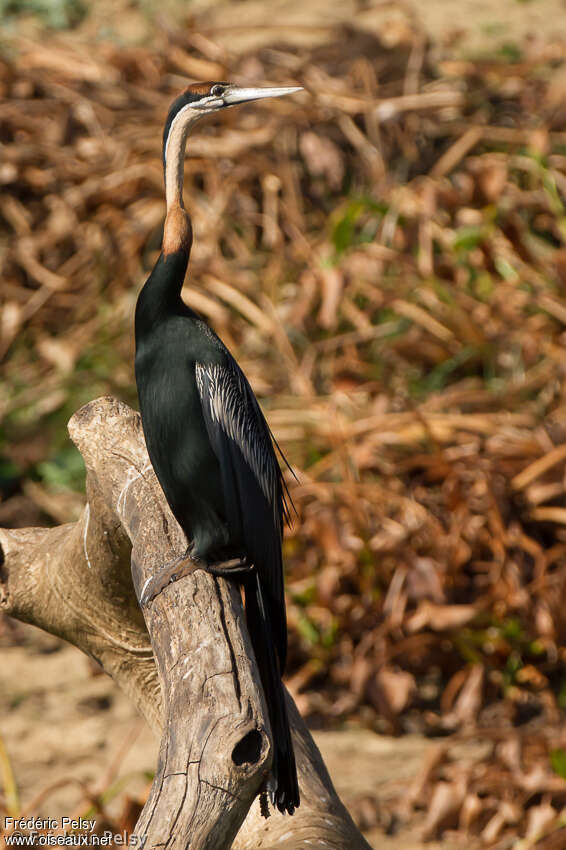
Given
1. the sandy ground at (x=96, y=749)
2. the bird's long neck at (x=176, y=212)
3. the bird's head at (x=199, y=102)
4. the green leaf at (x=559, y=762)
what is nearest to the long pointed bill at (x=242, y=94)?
the bird's head at (x=199, y=102)

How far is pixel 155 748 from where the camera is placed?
3455 millimetres

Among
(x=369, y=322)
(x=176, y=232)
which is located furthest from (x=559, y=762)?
(x=369, y=322)

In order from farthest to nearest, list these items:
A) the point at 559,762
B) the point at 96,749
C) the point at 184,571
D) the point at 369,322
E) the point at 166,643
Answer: the point at 369,322 < the point at 96,749 < the point at 559,762 < the point at 184,571 < the point at 166,643

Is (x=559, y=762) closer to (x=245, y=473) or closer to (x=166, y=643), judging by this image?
(x=245, y=473)

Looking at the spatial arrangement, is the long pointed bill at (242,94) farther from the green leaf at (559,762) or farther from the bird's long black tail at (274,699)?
the green leaf at (559,762)

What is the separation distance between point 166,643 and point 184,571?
187 mm

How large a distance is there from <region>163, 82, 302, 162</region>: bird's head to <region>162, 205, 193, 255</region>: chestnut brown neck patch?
6.3 inches

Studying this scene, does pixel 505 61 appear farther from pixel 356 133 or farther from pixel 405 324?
pixel 405 324

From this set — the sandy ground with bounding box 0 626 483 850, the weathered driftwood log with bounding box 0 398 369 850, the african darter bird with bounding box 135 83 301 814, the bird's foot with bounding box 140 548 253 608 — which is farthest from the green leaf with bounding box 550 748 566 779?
the bird's foot with bounding box 140 548 253 608

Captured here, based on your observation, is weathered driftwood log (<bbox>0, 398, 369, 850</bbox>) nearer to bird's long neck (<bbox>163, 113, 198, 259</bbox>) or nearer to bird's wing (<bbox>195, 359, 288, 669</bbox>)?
bird's wing (<bbox>195, 359, 288, 669</bbox>)

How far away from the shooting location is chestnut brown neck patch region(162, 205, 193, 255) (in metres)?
2.00

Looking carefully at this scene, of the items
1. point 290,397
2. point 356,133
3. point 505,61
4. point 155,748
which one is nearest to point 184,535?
point 155,748

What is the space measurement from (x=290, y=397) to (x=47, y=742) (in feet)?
5.05

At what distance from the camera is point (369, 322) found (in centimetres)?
459
